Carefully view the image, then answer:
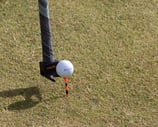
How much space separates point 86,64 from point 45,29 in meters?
1.01

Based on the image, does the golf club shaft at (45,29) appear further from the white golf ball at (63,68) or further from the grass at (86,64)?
the grass at (86,64)

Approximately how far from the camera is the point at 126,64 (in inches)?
238

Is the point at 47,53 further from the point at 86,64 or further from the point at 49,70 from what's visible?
the point at 86,64

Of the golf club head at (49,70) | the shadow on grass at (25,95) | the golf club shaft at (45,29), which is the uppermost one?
the golf club shaft at (45,29)

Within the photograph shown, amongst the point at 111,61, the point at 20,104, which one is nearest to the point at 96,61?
the point at 111,61

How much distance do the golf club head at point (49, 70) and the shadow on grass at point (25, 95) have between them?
31 cm

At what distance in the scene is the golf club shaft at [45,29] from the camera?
5094 mm

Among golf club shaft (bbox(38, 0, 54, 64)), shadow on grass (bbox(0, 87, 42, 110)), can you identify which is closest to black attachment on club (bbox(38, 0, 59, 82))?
golf club shaft (bbox(38, 0, 54, 64))

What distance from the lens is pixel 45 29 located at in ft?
17.2

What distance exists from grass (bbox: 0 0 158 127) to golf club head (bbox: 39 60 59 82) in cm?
30

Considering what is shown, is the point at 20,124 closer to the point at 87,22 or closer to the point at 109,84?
the point at 109,84

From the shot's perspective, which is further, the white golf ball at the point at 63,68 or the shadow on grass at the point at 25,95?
the shadow on grass at the point at 25,95

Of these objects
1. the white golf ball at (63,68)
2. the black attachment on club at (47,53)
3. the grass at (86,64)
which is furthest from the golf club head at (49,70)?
the grass at (86,64)

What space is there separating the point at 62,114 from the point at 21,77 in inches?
32.2
